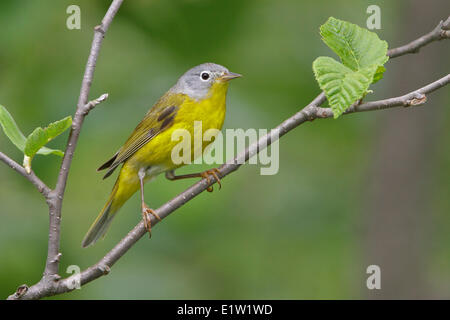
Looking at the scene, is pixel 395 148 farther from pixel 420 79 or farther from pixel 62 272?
pixel 62 272

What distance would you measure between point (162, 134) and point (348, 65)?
241cm

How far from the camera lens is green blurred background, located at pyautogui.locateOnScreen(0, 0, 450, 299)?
4746 millimetres

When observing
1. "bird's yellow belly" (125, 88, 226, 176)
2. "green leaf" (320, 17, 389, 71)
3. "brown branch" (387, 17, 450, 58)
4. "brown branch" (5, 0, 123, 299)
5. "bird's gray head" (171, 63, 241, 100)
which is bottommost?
"brown branch" (5, 0, 123, 299)

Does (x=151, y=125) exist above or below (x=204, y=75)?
below

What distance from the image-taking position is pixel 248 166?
6.43 meters

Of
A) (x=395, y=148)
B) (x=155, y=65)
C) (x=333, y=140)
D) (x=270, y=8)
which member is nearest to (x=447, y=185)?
(x=395, y=148)

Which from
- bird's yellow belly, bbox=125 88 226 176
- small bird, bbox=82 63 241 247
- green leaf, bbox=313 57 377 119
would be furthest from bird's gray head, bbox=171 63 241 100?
green leaf, bbox=313 57 377 119

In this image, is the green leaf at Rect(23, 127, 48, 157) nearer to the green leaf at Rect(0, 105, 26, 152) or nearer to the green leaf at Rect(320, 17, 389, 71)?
the green leaf at Rect(0, 105, 26, 152)

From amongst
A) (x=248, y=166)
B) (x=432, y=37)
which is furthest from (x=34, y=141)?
(x=248, y=166)

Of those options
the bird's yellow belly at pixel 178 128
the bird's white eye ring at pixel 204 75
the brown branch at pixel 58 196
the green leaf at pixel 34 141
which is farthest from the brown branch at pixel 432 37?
the bird's white eye ring at pixel 204 75

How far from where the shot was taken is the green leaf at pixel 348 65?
7.54 feet

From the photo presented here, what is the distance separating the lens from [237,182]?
18.8ft

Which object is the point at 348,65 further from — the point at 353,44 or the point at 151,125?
the point at 151,125

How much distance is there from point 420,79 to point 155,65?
3351mm
